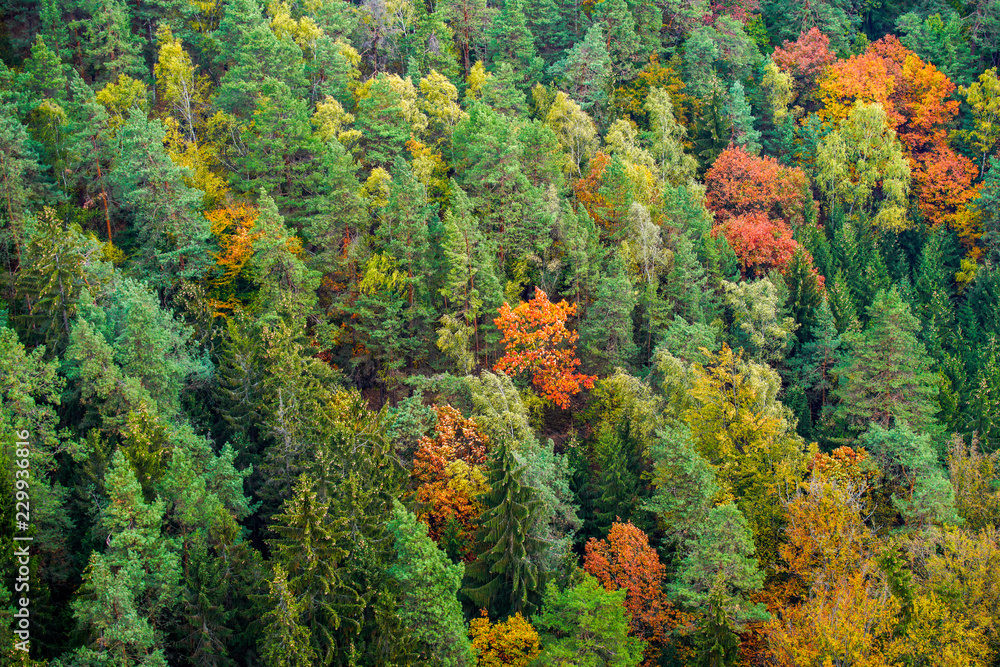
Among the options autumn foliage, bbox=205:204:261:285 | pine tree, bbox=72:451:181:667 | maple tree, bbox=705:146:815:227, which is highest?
autumn foliage, bbox=205:204:261:285

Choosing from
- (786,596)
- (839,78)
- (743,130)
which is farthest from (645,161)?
(786,596)

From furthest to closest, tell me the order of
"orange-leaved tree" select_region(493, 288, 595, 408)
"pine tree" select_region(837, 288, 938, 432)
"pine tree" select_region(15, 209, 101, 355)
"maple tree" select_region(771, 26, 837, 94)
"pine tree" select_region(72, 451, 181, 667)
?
1. "maple tree" select_region(771, 26, 837, 94)
2. "pine tree" select_region(837, 288, 938, 432)
3. "orange-leaved tree" select_region(493, 288, 595, 408)
4. "pine tree" select_region(15, 209, 101, 355)
5. "pine tree" select_region(72, 451, 181, 667)

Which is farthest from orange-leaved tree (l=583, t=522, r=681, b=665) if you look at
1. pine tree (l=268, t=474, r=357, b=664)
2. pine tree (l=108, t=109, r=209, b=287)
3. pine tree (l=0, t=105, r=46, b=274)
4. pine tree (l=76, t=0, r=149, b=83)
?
pine tree (l=76, t=0, r=149, b=83)

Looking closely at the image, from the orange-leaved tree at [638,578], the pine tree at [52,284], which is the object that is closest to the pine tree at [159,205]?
the pine tree at [52,284]

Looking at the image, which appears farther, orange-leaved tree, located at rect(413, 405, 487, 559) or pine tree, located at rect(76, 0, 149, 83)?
pine tree, located at rect(76, 0, 149, 83)

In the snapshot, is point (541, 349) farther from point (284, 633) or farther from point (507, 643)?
point (284, 633)

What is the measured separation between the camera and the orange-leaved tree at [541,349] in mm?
52938

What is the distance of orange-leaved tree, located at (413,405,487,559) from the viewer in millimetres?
43781

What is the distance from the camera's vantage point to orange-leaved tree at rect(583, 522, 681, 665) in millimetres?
42562

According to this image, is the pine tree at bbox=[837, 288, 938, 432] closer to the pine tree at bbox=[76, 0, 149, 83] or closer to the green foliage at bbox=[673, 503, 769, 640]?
the green foliage at bbox=[673, 503, 769, 640]

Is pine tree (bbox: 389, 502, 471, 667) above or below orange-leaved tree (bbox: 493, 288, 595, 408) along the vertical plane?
below

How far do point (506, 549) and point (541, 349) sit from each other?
1492 centimetres

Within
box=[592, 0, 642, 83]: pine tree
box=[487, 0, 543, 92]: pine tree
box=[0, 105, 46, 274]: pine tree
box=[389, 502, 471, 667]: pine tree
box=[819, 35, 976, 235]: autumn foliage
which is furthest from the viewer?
box=[592, 0, 642, 83]: pine tree

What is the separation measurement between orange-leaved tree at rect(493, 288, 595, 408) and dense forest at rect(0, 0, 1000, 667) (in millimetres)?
277
